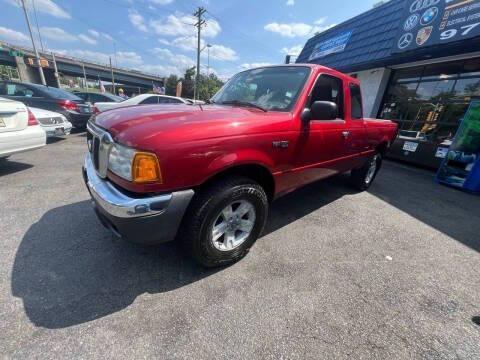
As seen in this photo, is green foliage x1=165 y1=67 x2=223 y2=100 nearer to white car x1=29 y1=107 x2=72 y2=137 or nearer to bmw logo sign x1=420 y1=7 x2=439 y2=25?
bmw logo sign x1=420 y1=7 x2=439 y2=25

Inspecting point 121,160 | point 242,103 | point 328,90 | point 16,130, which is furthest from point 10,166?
point 328,90

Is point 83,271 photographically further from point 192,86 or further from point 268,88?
point 192,86

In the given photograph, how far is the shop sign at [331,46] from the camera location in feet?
35.0

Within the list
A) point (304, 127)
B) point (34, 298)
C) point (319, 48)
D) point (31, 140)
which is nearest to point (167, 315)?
point (34, 298)

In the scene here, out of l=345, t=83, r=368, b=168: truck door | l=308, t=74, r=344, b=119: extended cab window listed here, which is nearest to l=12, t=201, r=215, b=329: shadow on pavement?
l=308, t=74, r=344, b=119: extended cab window

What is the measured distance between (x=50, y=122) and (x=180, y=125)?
6261 millimetres

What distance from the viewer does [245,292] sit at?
202 centimetres

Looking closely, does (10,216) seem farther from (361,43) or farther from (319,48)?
(319,48)

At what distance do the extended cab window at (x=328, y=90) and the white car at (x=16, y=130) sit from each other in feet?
15.6

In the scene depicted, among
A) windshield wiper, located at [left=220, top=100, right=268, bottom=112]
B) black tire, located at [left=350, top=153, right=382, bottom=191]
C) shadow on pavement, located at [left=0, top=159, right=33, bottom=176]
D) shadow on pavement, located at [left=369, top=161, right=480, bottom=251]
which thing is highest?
windshield wiper, located at [left=220, top=100, right=268, bottom=112]

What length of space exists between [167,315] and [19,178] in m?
4.07

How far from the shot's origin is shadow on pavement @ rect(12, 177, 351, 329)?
1.75 metres

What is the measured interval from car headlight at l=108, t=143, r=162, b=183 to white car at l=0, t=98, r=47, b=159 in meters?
3.63

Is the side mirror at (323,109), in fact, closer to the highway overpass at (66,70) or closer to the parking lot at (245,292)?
the parking lot at (245,292)
